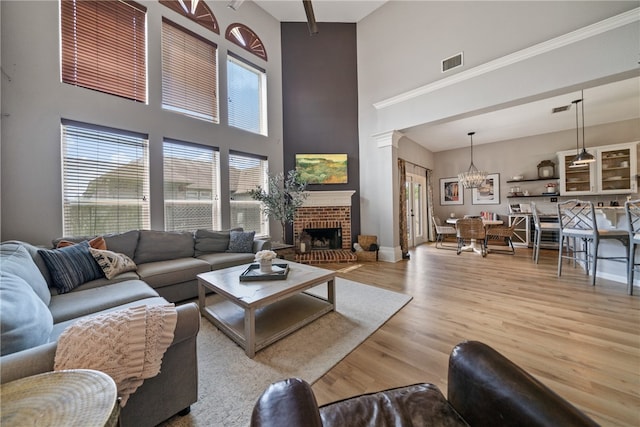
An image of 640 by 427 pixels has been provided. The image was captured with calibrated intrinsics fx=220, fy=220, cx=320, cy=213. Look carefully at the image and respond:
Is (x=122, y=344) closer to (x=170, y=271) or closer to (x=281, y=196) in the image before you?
(x=170, y=271)

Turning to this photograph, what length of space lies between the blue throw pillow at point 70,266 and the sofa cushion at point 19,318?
0.78 meters

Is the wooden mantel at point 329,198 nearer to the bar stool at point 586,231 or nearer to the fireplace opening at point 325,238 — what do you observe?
the fireplace opening at point 325,238

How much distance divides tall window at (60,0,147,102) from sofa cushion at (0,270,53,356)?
2704 millimetres

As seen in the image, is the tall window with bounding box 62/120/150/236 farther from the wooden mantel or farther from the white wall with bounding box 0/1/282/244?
the wooden mantel

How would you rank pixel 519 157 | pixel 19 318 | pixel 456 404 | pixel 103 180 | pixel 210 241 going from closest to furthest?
1. pixel 456 404
2. pixel 19 318
3. pixel 103 180
4. pixel 210 241
5. pixel 519 157

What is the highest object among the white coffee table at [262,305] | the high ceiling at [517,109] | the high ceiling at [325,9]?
the high ceiling at [325,9]

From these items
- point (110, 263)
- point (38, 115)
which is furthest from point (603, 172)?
point (38, 115)

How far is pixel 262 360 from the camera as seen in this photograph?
5.27 ft

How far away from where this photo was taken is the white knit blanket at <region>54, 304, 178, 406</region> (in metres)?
0.84

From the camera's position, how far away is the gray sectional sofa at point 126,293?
90 centimetres

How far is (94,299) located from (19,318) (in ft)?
3.05

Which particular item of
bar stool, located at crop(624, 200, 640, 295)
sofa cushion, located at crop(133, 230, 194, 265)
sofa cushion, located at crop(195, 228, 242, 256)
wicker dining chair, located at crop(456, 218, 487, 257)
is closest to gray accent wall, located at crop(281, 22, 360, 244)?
sofa cushion, located at crop(195, 228, 242, 256)

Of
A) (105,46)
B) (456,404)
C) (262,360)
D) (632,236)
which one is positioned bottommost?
(262,360)

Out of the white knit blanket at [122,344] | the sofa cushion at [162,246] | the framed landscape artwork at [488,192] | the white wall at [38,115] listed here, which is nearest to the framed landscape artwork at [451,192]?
the framed landscape artwork at [488,192]
